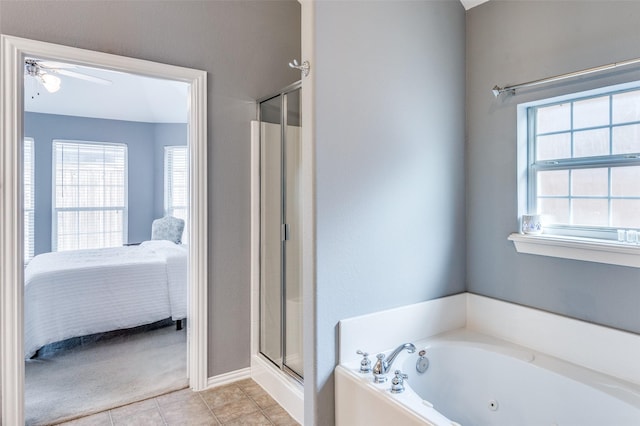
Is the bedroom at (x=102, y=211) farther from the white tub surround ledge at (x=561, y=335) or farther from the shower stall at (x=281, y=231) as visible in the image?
the white tub surround ledge at (x=561, y=335)

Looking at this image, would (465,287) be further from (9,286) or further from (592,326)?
(9,286)

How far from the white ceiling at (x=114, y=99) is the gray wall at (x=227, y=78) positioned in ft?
8.15

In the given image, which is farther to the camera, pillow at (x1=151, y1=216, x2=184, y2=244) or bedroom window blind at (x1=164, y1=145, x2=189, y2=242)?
bedroom window blind at (x1=164, y1=145, x2=189, y2=242)

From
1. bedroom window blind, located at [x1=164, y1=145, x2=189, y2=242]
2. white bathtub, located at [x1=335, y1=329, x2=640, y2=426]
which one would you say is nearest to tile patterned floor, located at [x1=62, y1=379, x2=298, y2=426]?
white bathtub, located at [x1=335, y1=329, x2=640, y2=426]

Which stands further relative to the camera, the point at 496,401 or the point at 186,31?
the point at 186,31

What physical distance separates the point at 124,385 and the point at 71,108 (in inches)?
177

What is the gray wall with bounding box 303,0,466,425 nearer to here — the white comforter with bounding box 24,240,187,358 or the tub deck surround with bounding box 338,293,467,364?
the tub deck surround with bounding box 338,293,467,364

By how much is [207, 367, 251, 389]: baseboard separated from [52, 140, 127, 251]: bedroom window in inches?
164

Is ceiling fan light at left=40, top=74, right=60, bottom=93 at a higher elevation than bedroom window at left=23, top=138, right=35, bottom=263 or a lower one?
higher

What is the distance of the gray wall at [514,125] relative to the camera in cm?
181

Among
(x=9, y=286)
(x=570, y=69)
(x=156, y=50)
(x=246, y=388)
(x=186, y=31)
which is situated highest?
(x=186, y=31)

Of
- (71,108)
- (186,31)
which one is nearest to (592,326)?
(186,31)

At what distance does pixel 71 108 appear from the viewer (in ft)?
18.3

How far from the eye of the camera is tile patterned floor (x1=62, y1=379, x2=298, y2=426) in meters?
2.27
